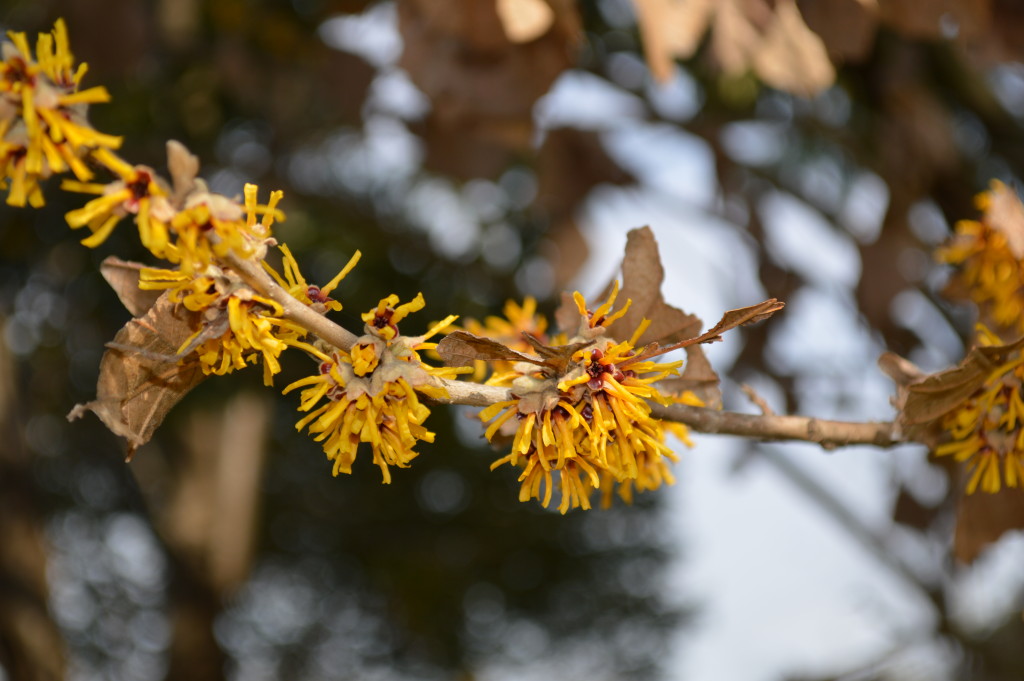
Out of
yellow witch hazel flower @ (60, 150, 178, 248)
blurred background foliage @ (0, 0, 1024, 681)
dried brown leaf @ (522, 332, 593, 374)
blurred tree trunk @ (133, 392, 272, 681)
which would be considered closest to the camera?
yellow witch hazel flower @ (60, 150, 178, 248)

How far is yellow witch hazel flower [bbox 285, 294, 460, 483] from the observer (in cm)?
61

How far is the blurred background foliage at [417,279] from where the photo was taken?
1798 mm

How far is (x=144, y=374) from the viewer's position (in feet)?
2.19

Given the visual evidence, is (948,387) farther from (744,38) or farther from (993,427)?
(744,38)

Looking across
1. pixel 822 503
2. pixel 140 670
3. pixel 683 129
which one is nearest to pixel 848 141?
pixel 683 129

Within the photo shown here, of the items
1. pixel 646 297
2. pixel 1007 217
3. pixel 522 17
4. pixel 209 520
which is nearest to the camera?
pixel 646 297

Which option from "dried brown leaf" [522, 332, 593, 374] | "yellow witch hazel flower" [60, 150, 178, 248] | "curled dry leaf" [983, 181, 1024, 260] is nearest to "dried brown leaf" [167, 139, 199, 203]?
"yellow witch hazel flower" [60, 150, 178, 248]

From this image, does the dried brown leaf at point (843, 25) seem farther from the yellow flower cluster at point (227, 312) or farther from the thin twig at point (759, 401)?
the yellow flower cluster at point (227, 312)

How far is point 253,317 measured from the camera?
0.60 meters

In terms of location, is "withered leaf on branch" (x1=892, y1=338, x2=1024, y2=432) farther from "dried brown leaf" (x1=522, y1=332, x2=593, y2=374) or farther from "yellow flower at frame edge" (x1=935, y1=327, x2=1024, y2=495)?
"dried brown leaf" (x1=522, y1=332, x2=593, y2=374)

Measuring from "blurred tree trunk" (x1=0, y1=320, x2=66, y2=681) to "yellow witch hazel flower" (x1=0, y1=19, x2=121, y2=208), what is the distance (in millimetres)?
2785

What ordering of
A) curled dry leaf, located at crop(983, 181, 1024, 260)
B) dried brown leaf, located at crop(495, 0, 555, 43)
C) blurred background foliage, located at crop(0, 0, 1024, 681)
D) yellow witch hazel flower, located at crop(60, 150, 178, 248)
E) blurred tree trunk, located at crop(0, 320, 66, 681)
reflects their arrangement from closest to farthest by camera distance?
yellow witch hazel flower, located at crop(60, 150, 178, 248) → curled dry leaf, located at crop(983, 181, 1024, 260) → dried brown leaf, located at crop(495, 0, 555, 43) → blurred background foliage, located at crop(0, 0, 1024, 681) → blurred tree trunk, located at crop(0, 320, 66, 681)

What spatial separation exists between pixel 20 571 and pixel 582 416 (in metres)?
2.89

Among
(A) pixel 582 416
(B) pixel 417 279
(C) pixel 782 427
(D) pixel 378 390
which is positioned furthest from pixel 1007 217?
(B) pixel 417 279
